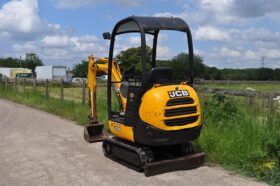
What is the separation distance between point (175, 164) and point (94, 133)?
3226 mm

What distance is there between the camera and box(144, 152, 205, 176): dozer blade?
6727 millimetres

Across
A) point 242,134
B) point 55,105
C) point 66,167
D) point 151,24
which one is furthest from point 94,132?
point 55,105

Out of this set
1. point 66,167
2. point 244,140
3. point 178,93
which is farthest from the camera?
point 244,140

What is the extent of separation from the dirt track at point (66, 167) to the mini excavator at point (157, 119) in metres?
0.21

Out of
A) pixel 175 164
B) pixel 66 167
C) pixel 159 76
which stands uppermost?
pixel 159 76

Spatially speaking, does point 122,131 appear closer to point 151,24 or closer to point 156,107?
point 156,107

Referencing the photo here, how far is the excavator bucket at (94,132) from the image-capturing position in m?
9.63

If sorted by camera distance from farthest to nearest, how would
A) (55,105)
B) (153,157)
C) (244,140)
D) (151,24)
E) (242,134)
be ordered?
(55,105)
(242,134)
(244,140)
(153,157)
(151,24)

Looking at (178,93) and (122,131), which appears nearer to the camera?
(178,93)

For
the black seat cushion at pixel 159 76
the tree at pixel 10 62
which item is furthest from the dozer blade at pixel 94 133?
the tree at pixel 10 62

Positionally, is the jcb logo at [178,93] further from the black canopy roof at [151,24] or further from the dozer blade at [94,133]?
the dozer blade at [94,133]

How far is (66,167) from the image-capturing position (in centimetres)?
734

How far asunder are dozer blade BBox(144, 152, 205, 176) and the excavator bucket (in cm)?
299

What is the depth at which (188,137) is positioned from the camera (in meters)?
7.03
